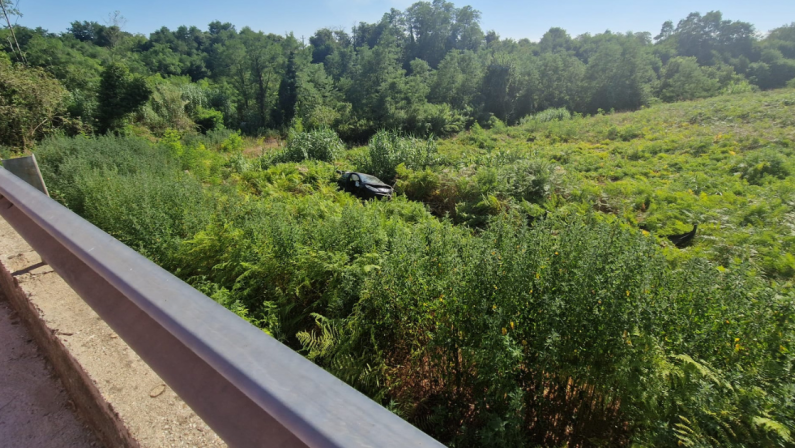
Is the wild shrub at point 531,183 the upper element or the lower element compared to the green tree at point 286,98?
lower

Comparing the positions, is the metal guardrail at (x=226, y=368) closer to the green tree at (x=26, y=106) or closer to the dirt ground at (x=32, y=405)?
the dirt ground at (x=32, y=405)

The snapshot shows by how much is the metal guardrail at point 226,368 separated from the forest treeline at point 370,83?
67.5 ft

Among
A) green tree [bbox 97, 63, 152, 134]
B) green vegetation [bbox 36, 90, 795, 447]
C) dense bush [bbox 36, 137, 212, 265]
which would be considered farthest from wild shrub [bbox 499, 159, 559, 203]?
green tree [bbox 97, 63, 152, 134]

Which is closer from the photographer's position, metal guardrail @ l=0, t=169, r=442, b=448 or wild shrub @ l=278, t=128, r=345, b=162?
metal guardrail @ l=0, t=169, r=442, b=448

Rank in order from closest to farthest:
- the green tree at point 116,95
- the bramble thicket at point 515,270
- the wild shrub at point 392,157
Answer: the bramble thicket at point 515,270
the wild shrub at point 392,157
the green tree at point 116,95

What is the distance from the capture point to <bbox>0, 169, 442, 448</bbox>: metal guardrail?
2.32ft

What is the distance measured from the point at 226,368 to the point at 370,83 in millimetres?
36196

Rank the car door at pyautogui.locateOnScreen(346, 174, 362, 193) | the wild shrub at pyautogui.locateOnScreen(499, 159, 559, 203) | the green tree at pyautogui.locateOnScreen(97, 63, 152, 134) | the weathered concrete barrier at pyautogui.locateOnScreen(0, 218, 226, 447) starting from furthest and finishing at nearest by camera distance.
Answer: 1. the green tree at pyautogui.locateOnScreen(97, 63, 152, 134)
2. the car door at pyautogui.locateOnScreen(346, 174, 362, 193)
3. the wild shrub at pyautogui.locateOnScreen(499, 159, 559, 203)
4. the weathered concrete barrier at pyautogui.locateOnScreen(0, 218, 226, 447)

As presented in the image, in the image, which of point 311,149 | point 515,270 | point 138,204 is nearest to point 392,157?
point 311,149

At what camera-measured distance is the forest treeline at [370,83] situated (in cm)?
2317

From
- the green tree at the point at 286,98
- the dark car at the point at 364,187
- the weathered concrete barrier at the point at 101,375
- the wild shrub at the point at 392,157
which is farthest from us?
the green tree at the point at 286,98

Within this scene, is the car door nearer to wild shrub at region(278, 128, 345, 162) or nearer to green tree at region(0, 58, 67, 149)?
wild shrub at region(278, 128, 345, 162)

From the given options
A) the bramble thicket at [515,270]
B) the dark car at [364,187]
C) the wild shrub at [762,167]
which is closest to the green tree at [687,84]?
the bramble thicket at [515,270]

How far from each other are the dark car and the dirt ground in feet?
31.2
